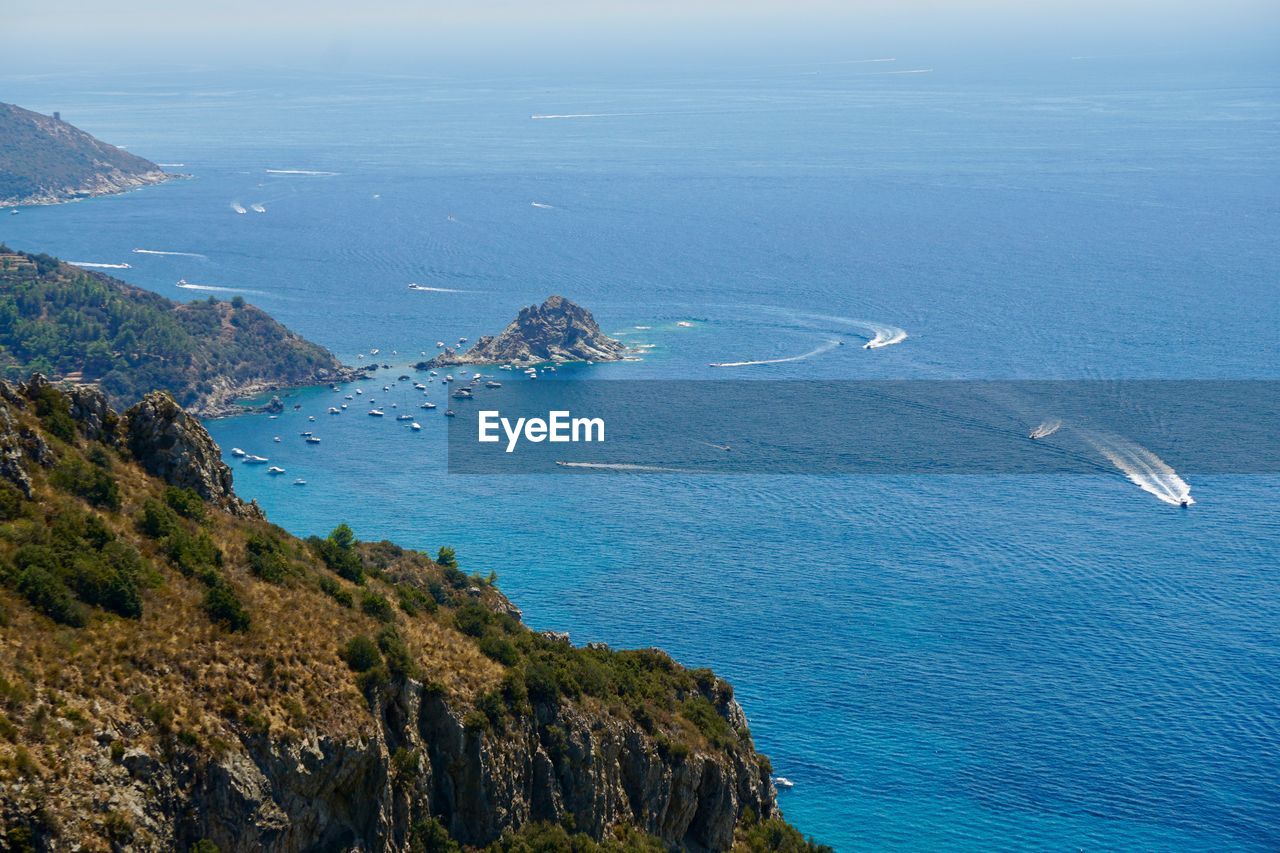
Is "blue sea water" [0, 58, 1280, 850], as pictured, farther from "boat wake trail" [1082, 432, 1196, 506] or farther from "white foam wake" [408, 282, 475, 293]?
"white foam wake" [408, 282, 475, 293]

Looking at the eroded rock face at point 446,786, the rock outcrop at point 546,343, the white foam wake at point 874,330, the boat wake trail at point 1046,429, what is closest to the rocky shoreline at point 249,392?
the rock outcrop at point 546,343

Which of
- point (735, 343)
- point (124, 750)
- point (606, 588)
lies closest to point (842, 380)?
point (735, 343)

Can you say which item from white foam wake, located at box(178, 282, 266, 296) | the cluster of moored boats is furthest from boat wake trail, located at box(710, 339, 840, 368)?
white foam wake, located at box(178, 282, 266, 296)

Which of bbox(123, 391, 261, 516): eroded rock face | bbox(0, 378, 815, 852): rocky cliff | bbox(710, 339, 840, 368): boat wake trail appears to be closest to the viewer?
bbox(0, 378, 815, 852): rocky cliff

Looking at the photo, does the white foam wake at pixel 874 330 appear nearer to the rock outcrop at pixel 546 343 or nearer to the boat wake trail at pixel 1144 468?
the rock outcrop at pixel 546 343

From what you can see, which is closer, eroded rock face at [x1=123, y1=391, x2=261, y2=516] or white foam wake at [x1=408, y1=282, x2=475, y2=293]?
eroded rock face at [x1=123, y1=391, x2=261, y2=516]

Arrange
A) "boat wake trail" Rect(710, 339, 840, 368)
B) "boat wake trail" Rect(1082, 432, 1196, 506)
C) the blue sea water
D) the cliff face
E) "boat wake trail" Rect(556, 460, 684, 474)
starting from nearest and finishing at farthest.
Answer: the blue sea water → "boat wake trail" Rect(1082, 432, 1196, 506) → "boat wake trail" Rect(556, 460, 684, 474) → the cliff face → "boat wake trail" Rect(710, 339, 840, 368)

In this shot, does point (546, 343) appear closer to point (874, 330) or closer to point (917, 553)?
point (874, 330)

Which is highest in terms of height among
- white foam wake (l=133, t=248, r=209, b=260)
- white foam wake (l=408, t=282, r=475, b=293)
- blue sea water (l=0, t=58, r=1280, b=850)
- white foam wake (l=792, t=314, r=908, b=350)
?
white foam wake (l=133, t=248, r=209, b=260)
